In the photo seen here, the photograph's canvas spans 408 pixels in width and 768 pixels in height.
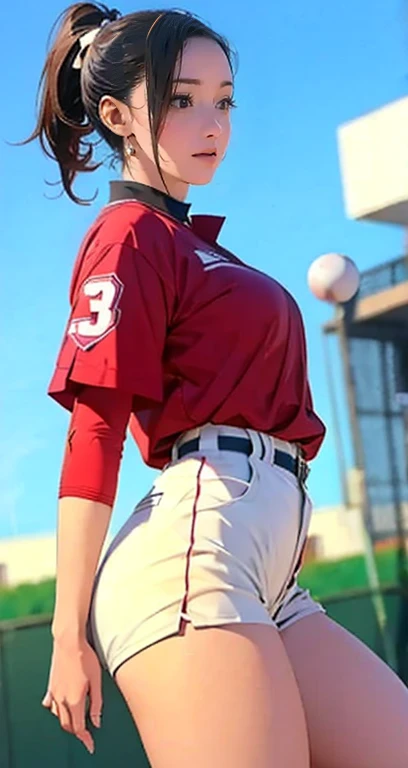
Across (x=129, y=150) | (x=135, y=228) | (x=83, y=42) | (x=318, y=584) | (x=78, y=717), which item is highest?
(x=83, y=42)

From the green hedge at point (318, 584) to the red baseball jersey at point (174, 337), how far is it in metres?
0.91

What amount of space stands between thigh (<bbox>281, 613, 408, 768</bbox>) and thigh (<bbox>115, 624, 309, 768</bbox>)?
0.14 meters

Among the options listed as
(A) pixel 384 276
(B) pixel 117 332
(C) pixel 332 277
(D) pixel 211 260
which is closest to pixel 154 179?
(D) pixel 211 260

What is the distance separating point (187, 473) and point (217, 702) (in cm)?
21

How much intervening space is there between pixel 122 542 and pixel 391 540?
1544 mm

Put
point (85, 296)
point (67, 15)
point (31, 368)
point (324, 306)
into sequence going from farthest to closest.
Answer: point (324, 306) < point (31, 368) < point (67, 15) < point (85, 296)

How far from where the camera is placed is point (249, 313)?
1075mm

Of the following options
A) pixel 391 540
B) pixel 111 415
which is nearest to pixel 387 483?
pixel 391 540

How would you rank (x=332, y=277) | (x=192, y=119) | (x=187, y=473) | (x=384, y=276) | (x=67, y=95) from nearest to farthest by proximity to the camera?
(x=187, y=473)
(x=192, y=119)
(x=67, y=95)
(x=332, y=277)
(x=384, y=276)

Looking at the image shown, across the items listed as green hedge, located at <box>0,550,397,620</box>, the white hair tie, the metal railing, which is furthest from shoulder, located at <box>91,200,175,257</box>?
the metal railing

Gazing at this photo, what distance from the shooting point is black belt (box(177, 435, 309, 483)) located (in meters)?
1.04

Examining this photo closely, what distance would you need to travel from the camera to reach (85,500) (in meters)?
0.97

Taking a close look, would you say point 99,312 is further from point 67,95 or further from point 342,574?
point 342,574

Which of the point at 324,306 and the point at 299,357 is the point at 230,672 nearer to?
the point at 299,357
